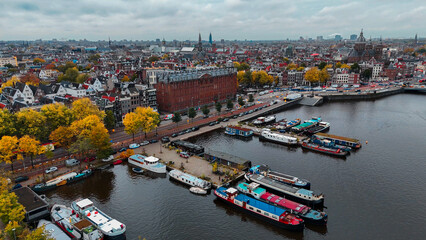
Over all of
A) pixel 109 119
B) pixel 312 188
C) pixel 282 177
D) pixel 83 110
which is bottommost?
pixel 312 188

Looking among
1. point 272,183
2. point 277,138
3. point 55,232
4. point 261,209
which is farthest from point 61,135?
point 277,138

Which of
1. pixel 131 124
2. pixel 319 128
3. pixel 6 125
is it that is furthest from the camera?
pixel 319 128

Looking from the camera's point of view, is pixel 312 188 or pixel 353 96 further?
pixel 353 96

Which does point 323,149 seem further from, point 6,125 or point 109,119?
point 6,125

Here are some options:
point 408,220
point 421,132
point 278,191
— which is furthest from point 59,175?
point 421,132

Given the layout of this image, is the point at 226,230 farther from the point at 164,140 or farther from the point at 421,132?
the point at 421,132

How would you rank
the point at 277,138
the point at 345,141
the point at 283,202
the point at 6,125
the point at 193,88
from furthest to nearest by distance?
1. the point at 193,88
2. the point at 277,138
3. the point at 345,141
4. the point at 6,125
5. the point at 283,202

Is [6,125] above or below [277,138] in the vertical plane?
above
